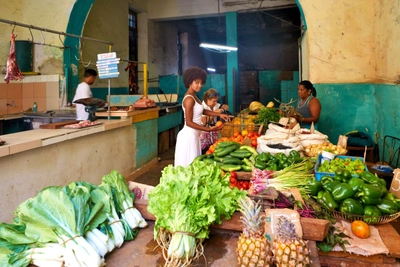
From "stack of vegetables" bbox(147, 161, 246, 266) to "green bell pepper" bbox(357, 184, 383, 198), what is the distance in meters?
0.95

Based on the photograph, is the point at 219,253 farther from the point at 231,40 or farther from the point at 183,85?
the point at 231,40

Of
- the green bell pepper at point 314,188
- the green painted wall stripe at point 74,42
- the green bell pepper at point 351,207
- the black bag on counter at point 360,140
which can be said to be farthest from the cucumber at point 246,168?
the green painted wall stripe at point 74,42

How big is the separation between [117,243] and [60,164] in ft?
8.82

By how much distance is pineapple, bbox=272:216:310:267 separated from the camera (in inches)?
52.1

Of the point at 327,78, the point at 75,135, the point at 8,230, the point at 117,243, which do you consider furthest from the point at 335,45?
the point at 8,230

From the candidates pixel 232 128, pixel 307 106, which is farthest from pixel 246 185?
pixel 307 106

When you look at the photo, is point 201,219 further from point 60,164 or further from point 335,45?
point 335,45

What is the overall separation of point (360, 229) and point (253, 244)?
0.89 metres

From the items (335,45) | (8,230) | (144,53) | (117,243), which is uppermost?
(144,53)

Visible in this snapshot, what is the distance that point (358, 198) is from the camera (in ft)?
6.72

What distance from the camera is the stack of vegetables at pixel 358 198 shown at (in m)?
1.96

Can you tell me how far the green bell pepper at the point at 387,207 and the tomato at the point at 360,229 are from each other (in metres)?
0.21

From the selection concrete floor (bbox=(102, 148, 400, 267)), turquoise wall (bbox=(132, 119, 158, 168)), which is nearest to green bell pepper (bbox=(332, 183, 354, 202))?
concrete floor (bbox=(102, 148, 400, 267))

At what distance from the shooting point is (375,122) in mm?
5156
